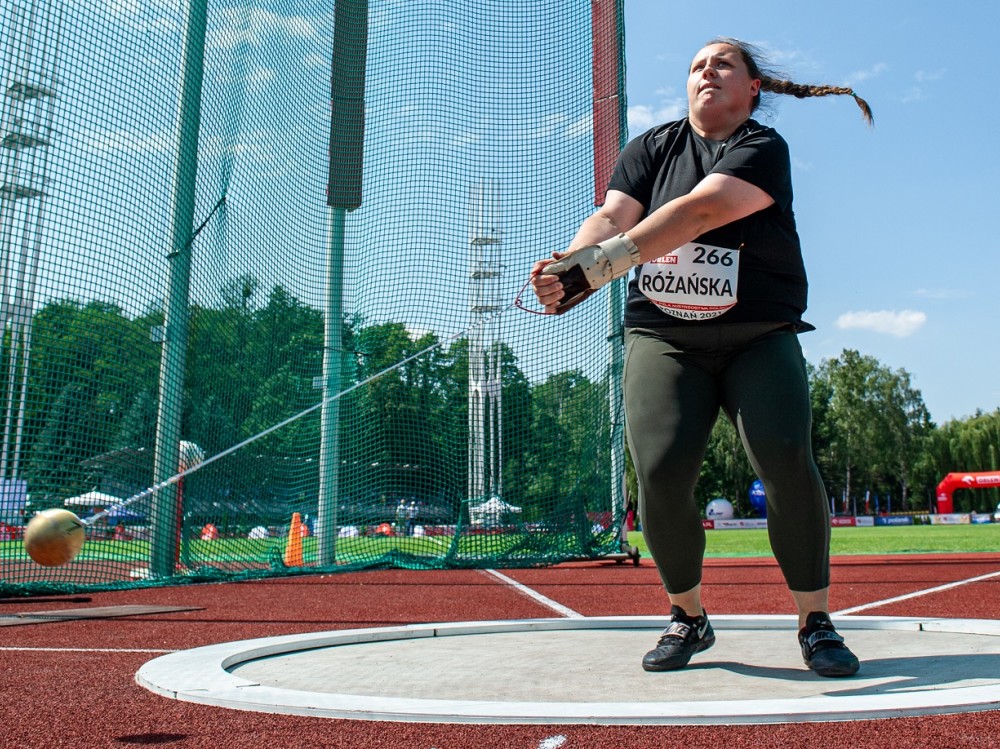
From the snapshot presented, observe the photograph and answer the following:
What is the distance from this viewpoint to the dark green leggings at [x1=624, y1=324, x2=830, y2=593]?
8.18 ft

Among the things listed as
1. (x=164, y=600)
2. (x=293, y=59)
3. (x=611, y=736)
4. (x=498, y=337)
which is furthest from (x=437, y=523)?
(x=611, y=736)

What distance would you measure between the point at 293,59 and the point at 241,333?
256cm

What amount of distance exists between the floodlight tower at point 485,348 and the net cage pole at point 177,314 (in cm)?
273

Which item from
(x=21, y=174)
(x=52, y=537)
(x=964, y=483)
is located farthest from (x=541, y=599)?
(x=964, y=483)

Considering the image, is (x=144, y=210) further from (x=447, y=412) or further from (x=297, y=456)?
(x=447, y=412)

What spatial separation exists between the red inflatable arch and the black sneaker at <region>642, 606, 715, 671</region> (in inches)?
2109

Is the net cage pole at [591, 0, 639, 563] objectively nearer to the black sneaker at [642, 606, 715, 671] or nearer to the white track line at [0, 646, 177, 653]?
the white track line at [0, 646, 177, 653]

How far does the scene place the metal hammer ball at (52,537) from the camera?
12.8 ft

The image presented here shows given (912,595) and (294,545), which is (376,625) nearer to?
(912,595)

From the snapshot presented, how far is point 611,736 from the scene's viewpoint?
5.58 feet

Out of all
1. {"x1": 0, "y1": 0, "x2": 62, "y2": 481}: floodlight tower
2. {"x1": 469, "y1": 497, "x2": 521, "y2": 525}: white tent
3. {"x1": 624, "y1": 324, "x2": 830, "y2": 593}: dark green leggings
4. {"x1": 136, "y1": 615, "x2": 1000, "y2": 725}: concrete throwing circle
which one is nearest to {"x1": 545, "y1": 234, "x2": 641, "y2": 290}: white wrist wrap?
{"x1": 624, "y1": 324, "x2": 830, "y2": 593}: dark green leggings

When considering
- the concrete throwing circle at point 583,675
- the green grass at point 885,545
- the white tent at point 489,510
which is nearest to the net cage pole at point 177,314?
the white tent at point 489,510

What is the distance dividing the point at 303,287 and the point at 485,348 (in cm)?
193

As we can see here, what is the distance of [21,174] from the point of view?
6273 millimetres
